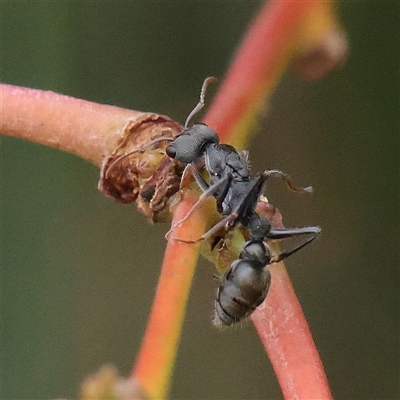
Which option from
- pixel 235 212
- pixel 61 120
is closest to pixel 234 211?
pixel 235 212

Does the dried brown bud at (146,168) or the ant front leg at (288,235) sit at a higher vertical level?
the dried brown bud at (146,168)

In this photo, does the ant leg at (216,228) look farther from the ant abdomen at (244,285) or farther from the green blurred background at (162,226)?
the green blurred background at (162,226)

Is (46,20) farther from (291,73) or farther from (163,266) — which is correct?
(163,266)

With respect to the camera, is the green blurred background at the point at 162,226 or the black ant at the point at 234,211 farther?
the green blurred background at the point at 162,226

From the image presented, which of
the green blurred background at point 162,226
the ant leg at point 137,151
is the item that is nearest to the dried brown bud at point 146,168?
the ant leg at point 137,151

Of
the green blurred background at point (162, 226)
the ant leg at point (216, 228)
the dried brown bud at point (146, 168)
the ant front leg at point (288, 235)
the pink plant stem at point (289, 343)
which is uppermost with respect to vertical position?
the green blurred background at point (162, 226)

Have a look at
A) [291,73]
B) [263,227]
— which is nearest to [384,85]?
[291,73]

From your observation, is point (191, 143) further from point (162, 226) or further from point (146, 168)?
point (162, 226)
